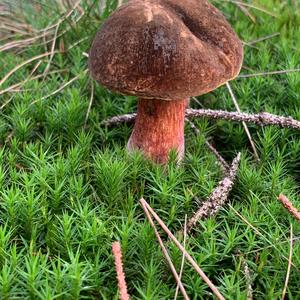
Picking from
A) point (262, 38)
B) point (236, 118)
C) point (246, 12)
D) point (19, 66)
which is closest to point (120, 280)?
point (236, 118)

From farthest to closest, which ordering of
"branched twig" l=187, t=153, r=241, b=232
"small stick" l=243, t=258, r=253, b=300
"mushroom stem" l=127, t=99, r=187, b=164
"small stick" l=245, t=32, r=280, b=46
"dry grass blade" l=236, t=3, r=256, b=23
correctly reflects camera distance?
1. "dry grass blade" l=236, t=3, r=256, b=23
2. "small stick" l=245, t=32, r=280, b=46
3. "mushroom stem" l=127, t=99, r=187, b=164
4. "branched twig" l=187, t=153, r=241, b=232
5. "small stick" l=243, t=258, r=253, b=300

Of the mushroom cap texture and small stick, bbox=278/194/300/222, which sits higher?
the mushroom cap texture

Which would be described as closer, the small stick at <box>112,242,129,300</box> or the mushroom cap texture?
the small stick at <box>112,242,129,300</box>

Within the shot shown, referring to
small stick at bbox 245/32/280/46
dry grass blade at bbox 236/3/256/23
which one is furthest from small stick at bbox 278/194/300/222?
dry grass blade at bbox 236/3/256/23

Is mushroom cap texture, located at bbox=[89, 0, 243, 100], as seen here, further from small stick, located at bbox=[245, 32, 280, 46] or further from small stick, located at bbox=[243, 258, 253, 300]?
small stick, located at bbox=[245, 32, 280, 46]

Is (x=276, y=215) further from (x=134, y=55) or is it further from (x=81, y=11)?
(x=81, y=11)

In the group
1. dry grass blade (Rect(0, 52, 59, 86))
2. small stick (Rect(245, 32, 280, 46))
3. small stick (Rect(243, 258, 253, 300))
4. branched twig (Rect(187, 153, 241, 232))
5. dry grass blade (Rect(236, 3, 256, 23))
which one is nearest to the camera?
small stick (Rect(243, 258, 253, 300))

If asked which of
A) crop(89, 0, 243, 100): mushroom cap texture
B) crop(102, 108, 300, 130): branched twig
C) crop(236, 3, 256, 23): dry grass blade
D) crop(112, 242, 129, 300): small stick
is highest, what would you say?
crop(89, 0, 243, 100): mushroom cap texture
